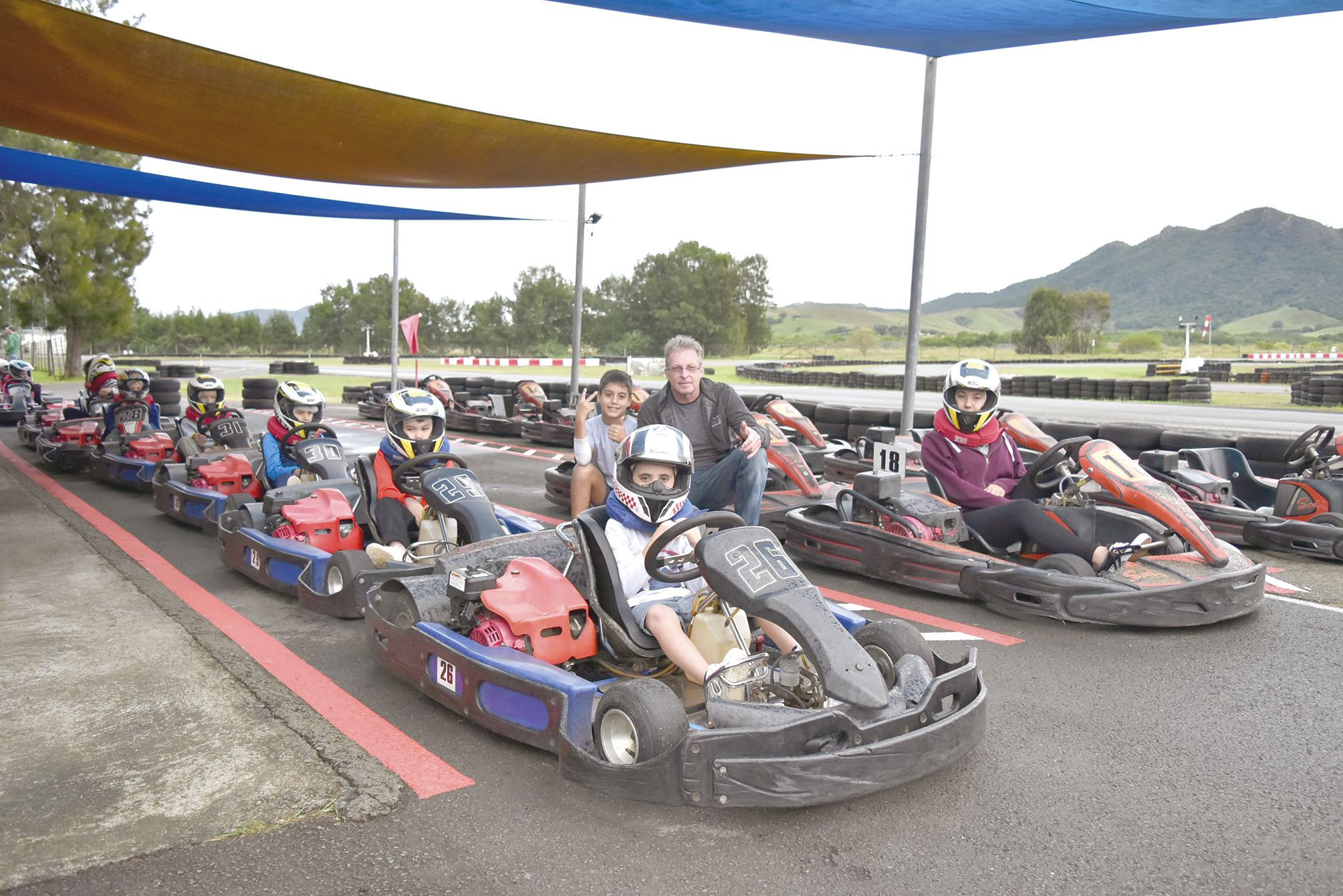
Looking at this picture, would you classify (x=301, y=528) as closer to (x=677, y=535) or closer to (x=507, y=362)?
(x=677, y=535)

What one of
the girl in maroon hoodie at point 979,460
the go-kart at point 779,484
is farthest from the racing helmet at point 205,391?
the girl in maroon hoodie at point 979,460

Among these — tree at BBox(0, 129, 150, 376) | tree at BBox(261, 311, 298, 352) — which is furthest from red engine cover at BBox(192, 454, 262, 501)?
tree at BBox(261, 311, 298, 352)

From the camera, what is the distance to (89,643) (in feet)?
13.8

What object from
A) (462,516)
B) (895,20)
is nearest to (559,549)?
(462,516)

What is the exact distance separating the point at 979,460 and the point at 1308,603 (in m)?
1.68

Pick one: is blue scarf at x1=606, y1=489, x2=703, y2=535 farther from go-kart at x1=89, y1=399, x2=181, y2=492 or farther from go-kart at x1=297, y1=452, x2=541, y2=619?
go-kart at x1=89, y1=399, x2=181, y2=492

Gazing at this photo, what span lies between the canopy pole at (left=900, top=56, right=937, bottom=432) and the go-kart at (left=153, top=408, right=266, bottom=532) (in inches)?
210

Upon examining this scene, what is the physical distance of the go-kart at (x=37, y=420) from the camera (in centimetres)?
1150

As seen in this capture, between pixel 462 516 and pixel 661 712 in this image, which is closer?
pixel 661 712

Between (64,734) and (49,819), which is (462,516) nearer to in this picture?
(64,734)

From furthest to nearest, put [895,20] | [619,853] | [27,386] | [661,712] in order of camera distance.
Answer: [27,386] → [895,20] → [661,712] → [619,853]

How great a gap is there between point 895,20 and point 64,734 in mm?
5977

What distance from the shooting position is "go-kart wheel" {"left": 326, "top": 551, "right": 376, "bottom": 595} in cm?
445

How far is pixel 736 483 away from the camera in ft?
17.4
